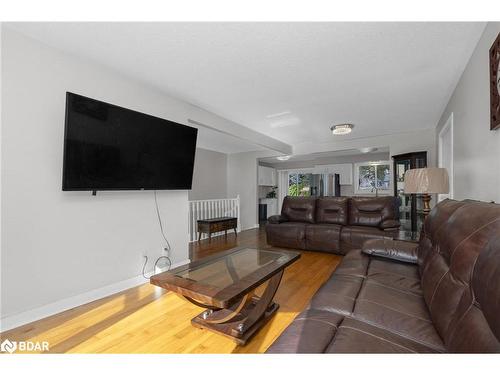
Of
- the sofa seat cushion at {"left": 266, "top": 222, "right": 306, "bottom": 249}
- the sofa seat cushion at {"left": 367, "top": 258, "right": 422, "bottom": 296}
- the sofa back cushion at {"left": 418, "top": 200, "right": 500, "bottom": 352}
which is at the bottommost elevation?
the sofa seat cushion at {"left": 266, "top": 222, "right": 306, "bottom": 249}

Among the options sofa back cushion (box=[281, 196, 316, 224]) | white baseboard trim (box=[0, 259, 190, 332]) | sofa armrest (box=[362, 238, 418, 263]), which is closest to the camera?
white baseboard trim (box=[0, 259, 190, 332])

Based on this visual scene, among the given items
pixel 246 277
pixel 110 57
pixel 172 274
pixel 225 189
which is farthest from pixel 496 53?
pixel 225 189

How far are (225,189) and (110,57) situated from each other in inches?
198

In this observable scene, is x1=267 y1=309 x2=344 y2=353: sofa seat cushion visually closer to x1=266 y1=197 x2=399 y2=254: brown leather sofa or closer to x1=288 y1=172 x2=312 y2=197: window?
x1=266 y1=197 x2=399 y2=254: brown leather sofa

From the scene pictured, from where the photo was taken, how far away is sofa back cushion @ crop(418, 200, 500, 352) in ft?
2.21

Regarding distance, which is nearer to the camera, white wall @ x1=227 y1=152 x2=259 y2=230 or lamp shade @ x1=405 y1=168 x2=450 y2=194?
lamp shade @ x1=405 y1=168 x2=450 y2=194

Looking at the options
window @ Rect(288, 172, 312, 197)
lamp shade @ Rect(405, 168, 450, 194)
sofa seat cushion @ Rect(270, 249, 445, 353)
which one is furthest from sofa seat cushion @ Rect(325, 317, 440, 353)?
window @ Rect(288, 172, 312, 197)

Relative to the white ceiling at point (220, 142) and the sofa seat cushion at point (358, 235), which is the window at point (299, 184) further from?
the sofa seat cushion at point (358, 235)

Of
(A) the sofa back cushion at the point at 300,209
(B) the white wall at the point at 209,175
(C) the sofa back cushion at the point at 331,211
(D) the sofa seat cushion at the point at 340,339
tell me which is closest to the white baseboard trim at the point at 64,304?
(D) the sofa seat cushion at the point at 340,339

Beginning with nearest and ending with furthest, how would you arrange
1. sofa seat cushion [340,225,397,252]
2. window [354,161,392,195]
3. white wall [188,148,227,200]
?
sofa seat cushion [340,225,397,252]
white wall [188,148,227,200]
window [354,161,392,195]

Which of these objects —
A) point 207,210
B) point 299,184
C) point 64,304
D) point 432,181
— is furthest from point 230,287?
point 299,184

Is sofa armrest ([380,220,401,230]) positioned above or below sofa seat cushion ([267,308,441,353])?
above

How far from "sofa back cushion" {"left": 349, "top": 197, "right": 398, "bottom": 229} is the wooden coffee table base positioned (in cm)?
262

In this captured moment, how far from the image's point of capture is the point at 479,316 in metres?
0.74
